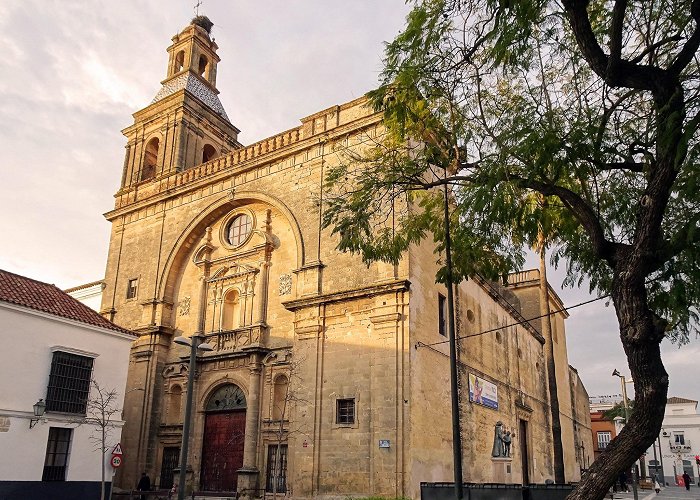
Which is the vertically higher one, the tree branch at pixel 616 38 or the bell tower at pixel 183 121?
the bell tower at pixel 183 121

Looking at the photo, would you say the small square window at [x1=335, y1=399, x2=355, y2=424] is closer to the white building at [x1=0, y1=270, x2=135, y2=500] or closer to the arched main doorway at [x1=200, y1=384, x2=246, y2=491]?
the arched main doorway at [x1=200, y1=384, x2=246, y2=491]

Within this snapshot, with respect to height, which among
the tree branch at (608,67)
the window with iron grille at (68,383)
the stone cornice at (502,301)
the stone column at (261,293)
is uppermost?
the stone cornice at (502,301)

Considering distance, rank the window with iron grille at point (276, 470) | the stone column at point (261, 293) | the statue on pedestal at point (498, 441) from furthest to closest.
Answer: the statue on pedestal at point (498, 441)
the stone column at point (261, 293)
the window with iron grille at point (276, 470)

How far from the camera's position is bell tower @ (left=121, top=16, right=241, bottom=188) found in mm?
28719

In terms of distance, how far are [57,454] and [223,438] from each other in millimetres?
5307

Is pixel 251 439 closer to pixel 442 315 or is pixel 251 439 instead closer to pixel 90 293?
pixel 442 315

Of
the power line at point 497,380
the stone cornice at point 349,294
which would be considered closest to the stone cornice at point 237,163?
the stone cornice at point 349,294

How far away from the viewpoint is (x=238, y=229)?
24.7m

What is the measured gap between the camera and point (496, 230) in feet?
35.7

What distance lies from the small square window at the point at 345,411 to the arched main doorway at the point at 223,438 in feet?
14.2

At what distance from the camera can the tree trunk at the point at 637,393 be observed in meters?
6.35

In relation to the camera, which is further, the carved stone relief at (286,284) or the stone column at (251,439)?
the carved stone relief at (286,284)

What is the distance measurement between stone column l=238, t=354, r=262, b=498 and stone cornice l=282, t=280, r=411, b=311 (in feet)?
8.18

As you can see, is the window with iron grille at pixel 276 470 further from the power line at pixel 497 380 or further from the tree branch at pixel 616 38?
the tree branch at pixel 616 38
